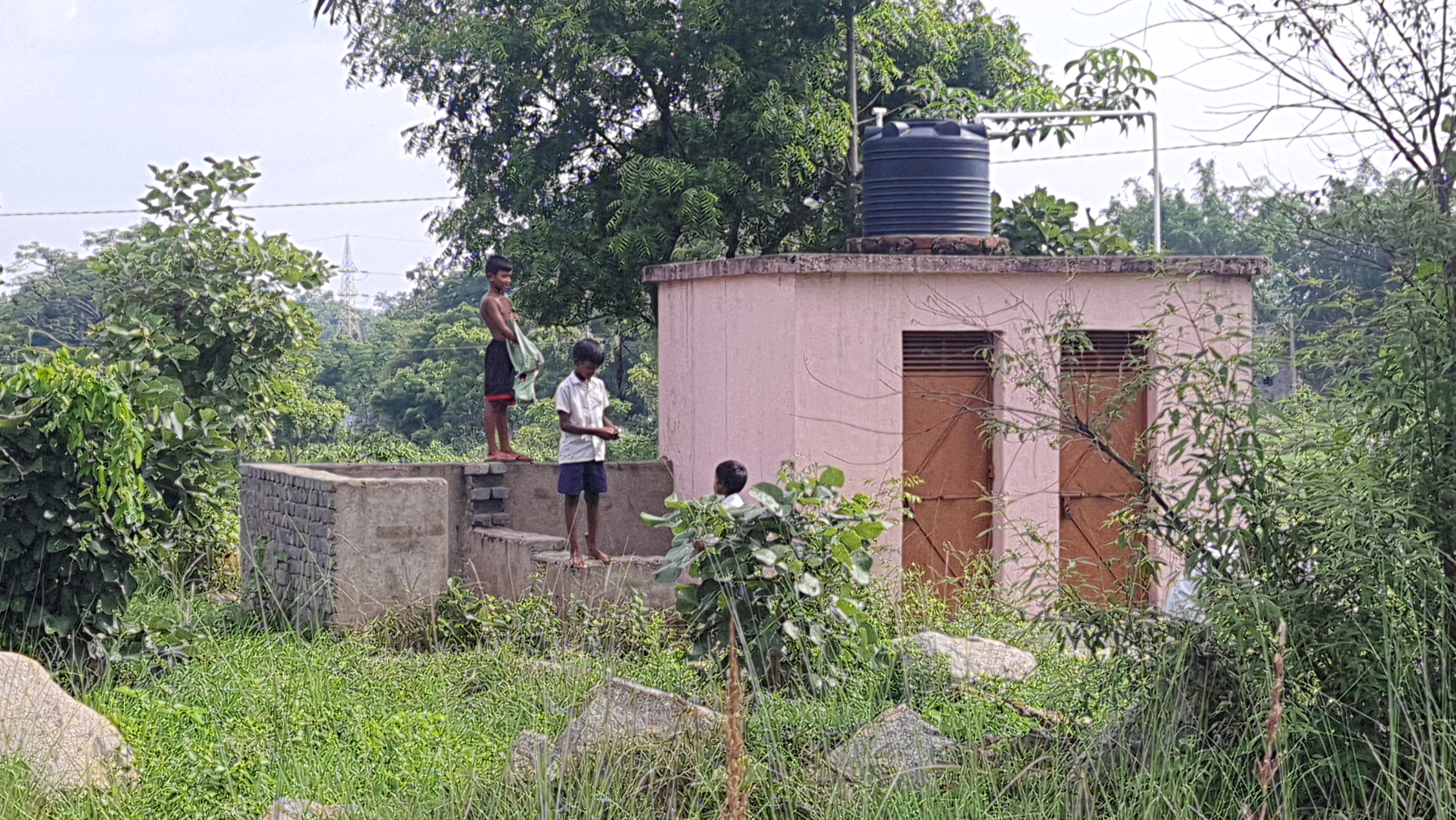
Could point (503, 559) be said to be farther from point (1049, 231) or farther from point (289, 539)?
point (1049, 231)

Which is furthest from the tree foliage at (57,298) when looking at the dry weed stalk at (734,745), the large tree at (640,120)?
the dry weed stalk at (734,745)

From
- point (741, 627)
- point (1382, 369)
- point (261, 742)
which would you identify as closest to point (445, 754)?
point (261, 742)

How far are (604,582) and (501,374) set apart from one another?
218 centimetres

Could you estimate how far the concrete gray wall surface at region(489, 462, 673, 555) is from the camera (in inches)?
422

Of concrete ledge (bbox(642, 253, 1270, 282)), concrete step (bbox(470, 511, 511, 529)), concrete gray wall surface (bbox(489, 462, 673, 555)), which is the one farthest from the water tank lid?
concrete step (bbox(470, 511, 511, 529))

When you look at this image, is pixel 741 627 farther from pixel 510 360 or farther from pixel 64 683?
pixel 510 360

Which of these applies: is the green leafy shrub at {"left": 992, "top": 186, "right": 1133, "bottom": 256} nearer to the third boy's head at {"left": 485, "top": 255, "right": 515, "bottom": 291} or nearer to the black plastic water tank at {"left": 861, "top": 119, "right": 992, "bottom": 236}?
the black plastic water tank at {"left": 861, "top": 119, "right": 992, "bottom": 236}

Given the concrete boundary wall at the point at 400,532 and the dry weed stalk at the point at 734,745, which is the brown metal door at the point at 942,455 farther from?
the dry weed stalk at the point at 734,745

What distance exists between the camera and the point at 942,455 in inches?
374

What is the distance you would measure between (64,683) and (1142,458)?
6308 mm

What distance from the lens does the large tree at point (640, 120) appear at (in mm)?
13375

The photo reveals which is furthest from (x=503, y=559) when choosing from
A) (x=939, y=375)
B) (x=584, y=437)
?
(x=939, y=375)

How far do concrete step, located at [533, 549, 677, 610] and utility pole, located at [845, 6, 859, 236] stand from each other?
6.36 meters

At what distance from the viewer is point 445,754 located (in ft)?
17.3
